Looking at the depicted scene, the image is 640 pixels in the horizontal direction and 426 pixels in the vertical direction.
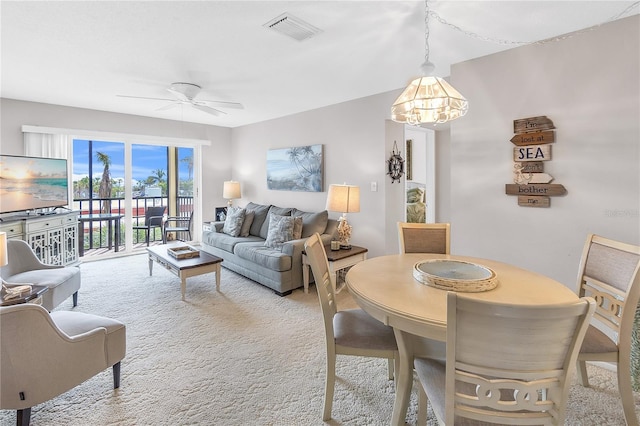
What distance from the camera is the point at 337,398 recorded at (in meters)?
1.98

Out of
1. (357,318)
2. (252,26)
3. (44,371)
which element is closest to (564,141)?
(357,318)

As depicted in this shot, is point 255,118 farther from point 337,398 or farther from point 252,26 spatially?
point 337,398

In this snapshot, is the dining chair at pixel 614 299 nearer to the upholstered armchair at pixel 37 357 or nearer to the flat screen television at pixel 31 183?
the upholstered armchair at pixel 37 357

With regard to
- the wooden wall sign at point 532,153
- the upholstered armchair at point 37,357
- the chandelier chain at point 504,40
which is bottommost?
the upholstered armchair at point 37,357

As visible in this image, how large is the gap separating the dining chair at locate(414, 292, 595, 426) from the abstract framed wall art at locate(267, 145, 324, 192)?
384 cm

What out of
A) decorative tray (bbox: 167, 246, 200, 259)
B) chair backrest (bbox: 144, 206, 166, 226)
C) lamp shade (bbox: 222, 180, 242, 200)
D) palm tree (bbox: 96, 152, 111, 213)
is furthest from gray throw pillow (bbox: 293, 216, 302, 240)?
palm tree (bbox: 96, 152, 111, 213)

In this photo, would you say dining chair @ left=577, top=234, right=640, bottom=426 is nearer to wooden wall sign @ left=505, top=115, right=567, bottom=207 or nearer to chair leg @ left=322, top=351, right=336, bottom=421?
wooden wall sign @ left=505, top=115, right=567, bottom=207

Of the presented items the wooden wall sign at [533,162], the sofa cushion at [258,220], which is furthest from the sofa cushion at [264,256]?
the wooden wall sign at [533,162]

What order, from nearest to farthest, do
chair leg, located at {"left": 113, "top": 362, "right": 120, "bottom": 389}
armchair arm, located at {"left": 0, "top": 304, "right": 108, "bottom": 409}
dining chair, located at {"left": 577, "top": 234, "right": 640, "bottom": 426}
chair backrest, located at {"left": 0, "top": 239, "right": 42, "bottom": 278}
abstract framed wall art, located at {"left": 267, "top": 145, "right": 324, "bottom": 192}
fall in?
armchair arm, located at {"left": 0, "top": 304, "right": 108, "bottom": 409} → dining chair, located at {"left": 577, "top": 234, "right": 640, "bottom": 426} → chair leg, located at {"left": 113, "top": 362, "right": 120, "bottom": 389} → chair backrest, located at {"left": 0, "top": 239, "right": 42, "bottom": 278} → abstract framed wall art, located at {"left": 267, "top": 145, "right": 324, "bottom": 192}

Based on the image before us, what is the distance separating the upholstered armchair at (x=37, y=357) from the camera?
151cm

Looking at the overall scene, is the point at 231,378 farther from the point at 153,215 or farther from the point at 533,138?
the point at 153,215

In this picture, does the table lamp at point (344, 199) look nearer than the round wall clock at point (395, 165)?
Yes

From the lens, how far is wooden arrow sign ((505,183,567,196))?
2580 mm

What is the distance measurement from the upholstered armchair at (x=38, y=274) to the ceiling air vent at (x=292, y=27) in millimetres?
2826
